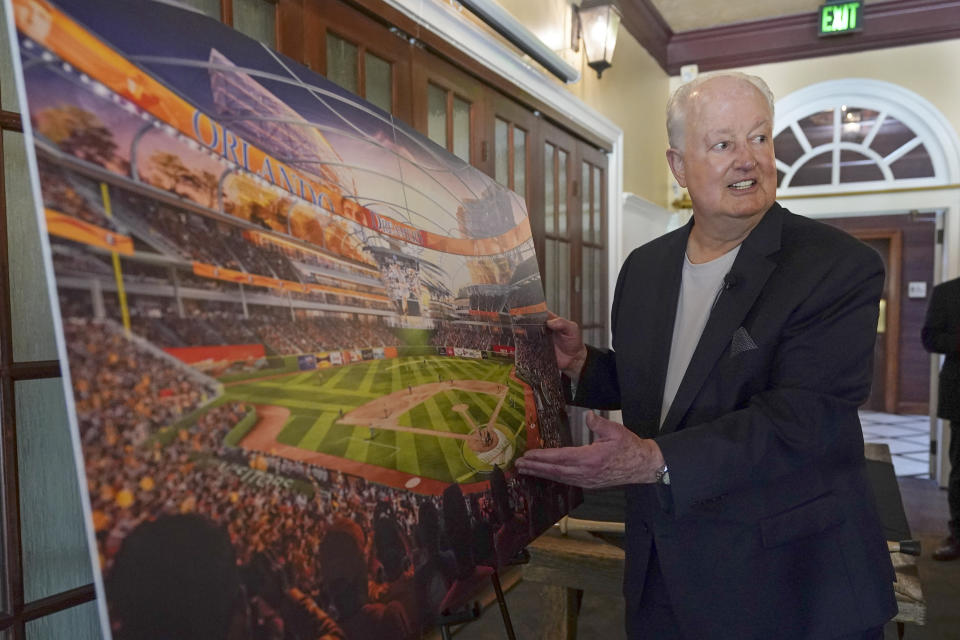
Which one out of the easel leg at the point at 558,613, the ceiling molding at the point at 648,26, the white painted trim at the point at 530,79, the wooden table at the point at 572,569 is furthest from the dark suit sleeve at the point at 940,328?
the easel leg at the point at 558,613

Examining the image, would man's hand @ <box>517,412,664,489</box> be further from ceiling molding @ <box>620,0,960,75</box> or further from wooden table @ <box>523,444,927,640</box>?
ceiling molding @ <box>620,0,960,75</box>

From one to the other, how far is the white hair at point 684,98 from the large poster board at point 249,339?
1.67ft

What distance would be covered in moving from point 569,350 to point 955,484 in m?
2.77

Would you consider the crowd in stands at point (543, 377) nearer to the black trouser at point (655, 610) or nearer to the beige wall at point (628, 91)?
the black trouser at point (655, 610)

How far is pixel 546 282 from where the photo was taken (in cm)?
325

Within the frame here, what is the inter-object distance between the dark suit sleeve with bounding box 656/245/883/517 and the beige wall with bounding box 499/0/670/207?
215 cm

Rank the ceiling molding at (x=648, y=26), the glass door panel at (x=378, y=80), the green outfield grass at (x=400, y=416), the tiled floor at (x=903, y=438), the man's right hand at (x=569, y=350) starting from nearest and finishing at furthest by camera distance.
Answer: the green outfield grass at (x=400, y=416) < the man's right hand at (x=569, y=350) < the glass door panel at (x=378, y=80) < the ceiling molding at (x=648, y=26) < the tiled floor at (x=903, y=438)

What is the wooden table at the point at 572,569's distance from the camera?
177 centimetres

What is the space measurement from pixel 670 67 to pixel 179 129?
16.6ft

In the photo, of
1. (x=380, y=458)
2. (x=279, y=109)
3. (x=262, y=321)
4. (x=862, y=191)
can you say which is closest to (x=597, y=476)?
(x=380, y=458)

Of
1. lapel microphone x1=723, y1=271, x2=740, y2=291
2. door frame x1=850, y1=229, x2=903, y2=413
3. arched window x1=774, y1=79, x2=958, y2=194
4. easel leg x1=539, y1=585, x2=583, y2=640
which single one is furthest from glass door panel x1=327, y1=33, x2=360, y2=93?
door frame x1=850, y1=229, x2=903, y2=413

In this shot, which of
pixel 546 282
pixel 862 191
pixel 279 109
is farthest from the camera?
pixel 862 191

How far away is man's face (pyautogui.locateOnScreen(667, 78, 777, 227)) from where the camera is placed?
1.21m

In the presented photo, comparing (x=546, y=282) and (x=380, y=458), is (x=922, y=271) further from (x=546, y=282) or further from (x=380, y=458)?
(x=380, y=458)
